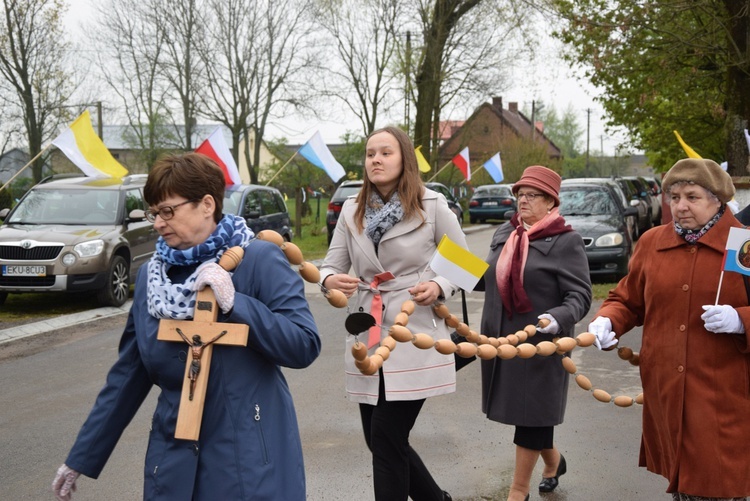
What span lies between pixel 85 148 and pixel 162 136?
34439mm

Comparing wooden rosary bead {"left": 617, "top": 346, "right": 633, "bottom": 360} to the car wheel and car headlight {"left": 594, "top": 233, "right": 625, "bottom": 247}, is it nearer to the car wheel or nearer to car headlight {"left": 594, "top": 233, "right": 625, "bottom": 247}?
the car wheel

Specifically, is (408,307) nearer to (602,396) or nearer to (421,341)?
(421,341)

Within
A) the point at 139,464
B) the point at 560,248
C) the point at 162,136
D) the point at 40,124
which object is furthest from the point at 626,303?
the point at 162,136

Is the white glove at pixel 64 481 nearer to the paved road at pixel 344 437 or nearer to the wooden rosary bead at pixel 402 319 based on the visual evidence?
the wooden rosary bead at pixel 402 319

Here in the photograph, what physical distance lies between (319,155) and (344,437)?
9.77 m

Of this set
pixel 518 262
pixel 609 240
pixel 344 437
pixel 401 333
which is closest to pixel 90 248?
pixel 344 437

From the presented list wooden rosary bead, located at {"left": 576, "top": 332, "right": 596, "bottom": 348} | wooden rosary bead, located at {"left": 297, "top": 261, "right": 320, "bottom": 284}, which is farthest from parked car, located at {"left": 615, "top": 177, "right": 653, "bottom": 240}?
wooden rosary bead, located at {"left": 297, "top": 261, "right": 320, "bottom": 284}

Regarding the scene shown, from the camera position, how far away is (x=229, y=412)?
2543 millimetres

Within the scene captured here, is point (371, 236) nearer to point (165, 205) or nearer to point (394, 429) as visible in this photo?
point (394, 429)

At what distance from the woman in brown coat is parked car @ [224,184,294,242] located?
11830mm

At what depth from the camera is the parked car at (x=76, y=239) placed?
1153 centimetres

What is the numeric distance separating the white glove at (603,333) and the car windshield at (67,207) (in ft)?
34.0

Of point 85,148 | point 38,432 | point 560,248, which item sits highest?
point 85,148

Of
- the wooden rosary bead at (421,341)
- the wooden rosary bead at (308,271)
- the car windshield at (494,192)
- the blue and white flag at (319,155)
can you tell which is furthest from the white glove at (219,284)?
the car windshield at (494,192)
